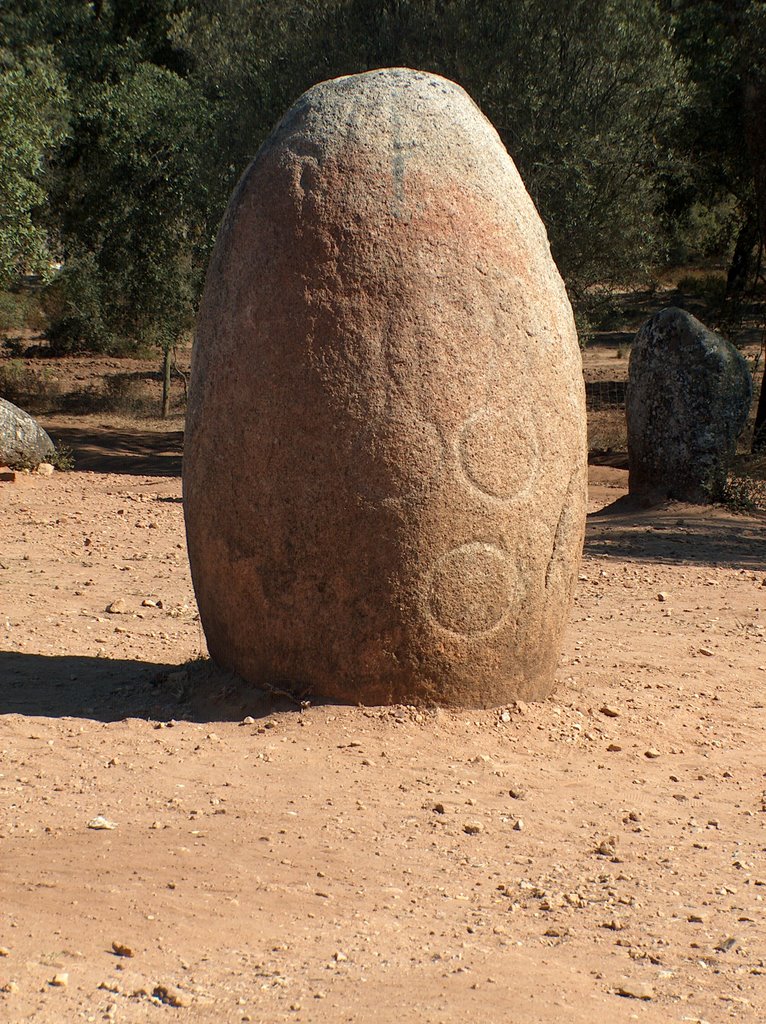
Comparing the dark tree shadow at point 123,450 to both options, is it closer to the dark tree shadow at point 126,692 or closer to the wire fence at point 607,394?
the wire fence at point 607,394

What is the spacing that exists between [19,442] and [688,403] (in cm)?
656

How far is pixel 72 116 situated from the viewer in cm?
1599

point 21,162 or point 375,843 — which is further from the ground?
point 21,162

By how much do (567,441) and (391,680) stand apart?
1.12 m

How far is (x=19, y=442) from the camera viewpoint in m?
12.4

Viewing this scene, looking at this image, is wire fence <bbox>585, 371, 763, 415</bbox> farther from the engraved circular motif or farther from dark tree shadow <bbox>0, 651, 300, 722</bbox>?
the engraved circular motif

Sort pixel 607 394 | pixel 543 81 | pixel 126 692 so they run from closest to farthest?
1. pixel 126 692
2. pixel 543 81
3. pixel 607 394

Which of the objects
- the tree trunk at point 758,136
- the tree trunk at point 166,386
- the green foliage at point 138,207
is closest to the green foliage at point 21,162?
the green foliage at point 138,207

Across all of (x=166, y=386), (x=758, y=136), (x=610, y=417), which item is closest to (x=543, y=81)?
(x=758, y=136)

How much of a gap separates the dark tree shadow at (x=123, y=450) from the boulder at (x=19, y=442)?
1.71m

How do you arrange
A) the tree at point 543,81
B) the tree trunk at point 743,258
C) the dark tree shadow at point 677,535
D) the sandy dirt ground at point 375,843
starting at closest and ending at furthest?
the sandy dirt ground at point 375,843, the dark tree shadow at point 677,535, the tree at point 543,81, the tree trunk at point 743,258

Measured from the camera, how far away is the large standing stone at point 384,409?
435cm

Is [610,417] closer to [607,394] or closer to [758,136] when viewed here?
[607,394]

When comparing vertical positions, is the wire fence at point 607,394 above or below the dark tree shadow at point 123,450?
above
